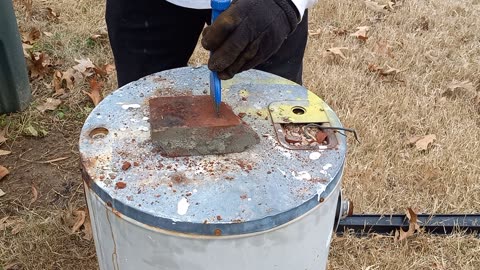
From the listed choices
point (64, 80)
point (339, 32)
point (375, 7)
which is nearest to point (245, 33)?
point (64, 80)

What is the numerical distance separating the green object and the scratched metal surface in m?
1.39

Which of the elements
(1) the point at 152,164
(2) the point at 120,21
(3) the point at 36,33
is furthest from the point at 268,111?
(3) the point at 36,33

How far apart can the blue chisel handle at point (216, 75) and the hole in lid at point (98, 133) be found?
0.26 metres

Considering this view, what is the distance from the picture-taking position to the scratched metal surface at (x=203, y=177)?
1.09 m

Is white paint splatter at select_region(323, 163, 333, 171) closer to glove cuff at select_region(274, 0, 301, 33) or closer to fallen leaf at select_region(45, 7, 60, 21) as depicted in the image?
glove cuff at select_region(274, 0, 301, 33)

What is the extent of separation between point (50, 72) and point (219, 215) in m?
2.23

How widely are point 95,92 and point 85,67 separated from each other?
0.27m

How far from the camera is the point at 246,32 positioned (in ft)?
3.91

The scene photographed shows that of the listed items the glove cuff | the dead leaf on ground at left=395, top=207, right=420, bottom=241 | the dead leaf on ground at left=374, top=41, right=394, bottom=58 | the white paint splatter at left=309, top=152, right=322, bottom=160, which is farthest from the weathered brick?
the dead leaf on ground at left=374, top=41, right=394, bottom=58

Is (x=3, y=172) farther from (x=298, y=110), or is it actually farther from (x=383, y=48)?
(x=383, y=48)

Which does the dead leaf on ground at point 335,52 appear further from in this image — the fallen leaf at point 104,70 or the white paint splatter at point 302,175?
the white paint splatter at point 302,175

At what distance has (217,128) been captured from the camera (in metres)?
1.26

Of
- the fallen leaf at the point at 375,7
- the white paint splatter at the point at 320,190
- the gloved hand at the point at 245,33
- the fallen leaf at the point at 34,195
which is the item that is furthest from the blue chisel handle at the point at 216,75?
the fallen leaf at the point at 375,7

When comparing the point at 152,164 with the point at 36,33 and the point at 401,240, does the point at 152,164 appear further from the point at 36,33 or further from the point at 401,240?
the point at 36,33
